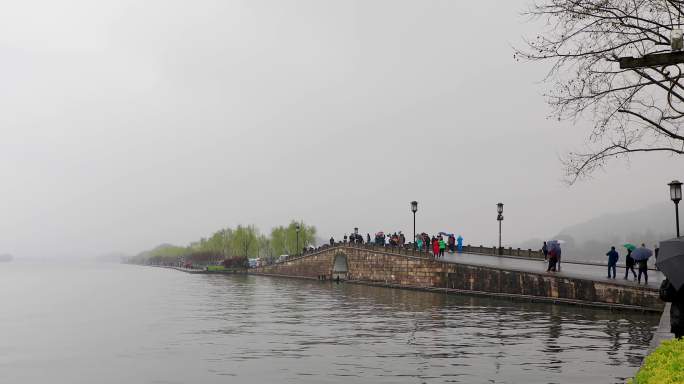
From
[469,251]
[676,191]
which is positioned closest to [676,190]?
[676,191]

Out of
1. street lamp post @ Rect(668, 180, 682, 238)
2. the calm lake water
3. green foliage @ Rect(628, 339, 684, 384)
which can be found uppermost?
street lamp post @ Rect(668, 180, 682, 238)

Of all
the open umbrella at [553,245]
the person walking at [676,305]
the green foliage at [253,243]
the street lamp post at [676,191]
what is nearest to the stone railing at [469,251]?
the open umbrella at [553,245]

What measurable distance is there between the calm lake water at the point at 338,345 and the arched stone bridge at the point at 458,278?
816mm

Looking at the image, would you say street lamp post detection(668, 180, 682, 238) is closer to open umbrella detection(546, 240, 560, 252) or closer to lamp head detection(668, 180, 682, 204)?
lamp head detection(668, 180, 682, 204)

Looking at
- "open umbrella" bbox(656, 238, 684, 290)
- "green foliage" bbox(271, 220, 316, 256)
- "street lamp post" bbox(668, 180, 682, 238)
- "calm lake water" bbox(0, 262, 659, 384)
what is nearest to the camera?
"open umbrella" bbox(656, 238, 684, 290)

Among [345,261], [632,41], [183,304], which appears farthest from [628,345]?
[345,261]

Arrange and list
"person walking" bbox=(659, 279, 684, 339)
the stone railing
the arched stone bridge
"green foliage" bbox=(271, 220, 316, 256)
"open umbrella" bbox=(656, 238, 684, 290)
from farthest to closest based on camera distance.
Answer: "green foliage" bbox=(271, 220, 316, 256)
the stone railing
the arched stone bridge
"person walking" bbox=(659, 279, 684, 339)
"open umbrella" bbox=(656, 238, 684, 290)

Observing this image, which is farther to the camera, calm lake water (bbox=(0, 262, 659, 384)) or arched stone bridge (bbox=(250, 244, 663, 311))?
arched stone bridge (bbox=(250, 244, 663, 311))

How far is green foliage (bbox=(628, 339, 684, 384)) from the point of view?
26.3 ft

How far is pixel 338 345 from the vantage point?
20.0m

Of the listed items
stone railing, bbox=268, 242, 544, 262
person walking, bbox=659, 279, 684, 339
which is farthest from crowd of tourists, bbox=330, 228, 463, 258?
person walking, bbox=659, 279, 684, 339

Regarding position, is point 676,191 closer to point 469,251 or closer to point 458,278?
point 458,278

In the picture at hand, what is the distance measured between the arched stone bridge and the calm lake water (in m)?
0.82

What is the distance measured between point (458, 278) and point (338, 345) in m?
22.3
